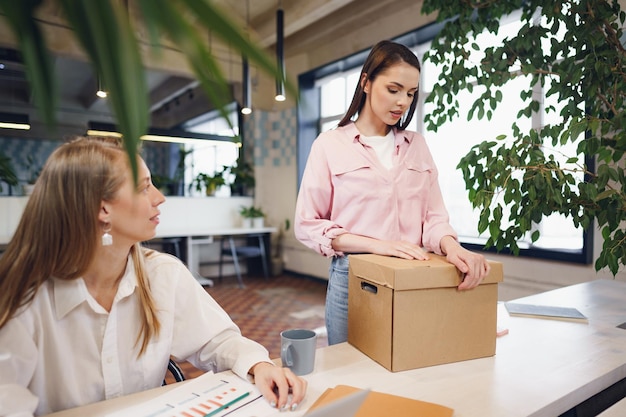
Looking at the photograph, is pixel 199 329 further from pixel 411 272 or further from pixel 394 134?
pixel 394 134

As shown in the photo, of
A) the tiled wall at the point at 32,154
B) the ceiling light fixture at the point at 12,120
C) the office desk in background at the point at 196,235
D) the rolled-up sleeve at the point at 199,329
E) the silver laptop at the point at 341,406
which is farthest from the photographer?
the office desk in background at the point at 196,235

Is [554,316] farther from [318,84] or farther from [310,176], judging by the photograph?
[318,84]

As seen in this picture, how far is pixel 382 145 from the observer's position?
1461 millimetres

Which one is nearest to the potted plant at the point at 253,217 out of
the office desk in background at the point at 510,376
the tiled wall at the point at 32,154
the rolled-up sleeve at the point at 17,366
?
the tiled wall at the point at 32,154

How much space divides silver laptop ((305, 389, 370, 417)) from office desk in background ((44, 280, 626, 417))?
Result: 0.26m

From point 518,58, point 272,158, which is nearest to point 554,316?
point 518,58

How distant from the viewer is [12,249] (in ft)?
3.05

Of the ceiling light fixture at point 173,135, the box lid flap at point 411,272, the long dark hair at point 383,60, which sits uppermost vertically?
the ceiling light fixture at point 173,135

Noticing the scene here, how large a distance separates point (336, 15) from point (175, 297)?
494 cm

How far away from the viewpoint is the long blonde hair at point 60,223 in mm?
915

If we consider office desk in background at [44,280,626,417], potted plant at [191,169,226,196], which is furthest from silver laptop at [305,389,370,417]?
potted plant at [191,169,226,196]

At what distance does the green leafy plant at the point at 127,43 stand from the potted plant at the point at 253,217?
19.6ft

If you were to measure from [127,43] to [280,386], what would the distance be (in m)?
0.81

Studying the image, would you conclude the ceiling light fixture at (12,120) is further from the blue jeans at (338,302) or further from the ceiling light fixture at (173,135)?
the blue jeans at (338,302)
